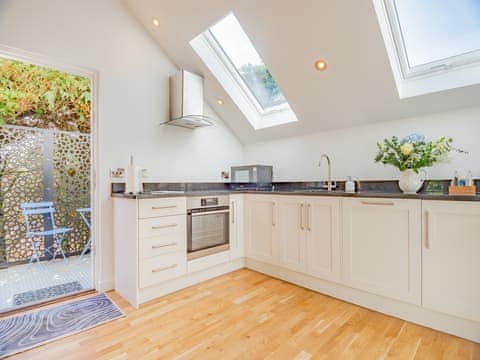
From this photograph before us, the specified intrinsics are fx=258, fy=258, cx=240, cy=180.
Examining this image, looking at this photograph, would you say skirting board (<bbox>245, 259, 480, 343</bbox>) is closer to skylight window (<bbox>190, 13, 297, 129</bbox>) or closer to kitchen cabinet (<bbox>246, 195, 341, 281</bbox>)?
kitchen cabinet (<bbox>246, 195, 341, 281</bbox>)

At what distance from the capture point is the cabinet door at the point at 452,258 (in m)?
1.59

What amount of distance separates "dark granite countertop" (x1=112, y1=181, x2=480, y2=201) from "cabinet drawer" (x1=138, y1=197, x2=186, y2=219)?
0.04 meters

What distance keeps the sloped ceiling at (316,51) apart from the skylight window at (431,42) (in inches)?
4.0

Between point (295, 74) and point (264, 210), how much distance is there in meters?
1.42

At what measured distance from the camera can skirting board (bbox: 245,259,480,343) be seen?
1644 mm

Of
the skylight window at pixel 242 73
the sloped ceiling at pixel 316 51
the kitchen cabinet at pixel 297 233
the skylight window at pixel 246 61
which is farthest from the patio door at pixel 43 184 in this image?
the kitchen cabinet at pixel 297 233

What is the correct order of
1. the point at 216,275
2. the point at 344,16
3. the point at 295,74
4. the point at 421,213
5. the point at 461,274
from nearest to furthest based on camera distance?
the point at 461,274 → the point at 421,213 → the point at 344,16 → the point at 295,74 → the point at 216,275

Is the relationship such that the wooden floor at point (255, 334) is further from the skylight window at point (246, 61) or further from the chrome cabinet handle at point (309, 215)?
the skylight window at point (246, 61)

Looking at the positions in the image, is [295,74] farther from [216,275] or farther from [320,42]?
[216,275]

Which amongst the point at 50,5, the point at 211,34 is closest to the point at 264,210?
the point at 211,34

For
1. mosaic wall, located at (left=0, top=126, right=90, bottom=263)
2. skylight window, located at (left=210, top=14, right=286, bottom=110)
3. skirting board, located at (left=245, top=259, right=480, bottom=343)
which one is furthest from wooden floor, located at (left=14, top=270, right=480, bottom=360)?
skylight window, located at (left=210, top=14, right=286, bottom=110)

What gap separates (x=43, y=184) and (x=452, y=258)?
3.87 m

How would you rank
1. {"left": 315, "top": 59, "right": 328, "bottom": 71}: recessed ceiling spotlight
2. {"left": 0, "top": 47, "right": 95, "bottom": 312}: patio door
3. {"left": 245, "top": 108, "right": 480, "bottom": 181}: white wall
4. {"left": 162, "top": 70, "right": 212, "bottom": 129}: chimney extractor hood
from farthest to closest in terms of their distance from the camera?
1. {"left": 162, "top": 70, "right": 212, "bottom": 129}: chimney extractor hood
2. {"left": 0, "top": 47, "right": 95, "bottom": 312}: patio door
3. {"left": 315, "top": 59, "right": 328, "bottom": 71}: recessed ceiling spotlight
4. {"left": 245, "top": 108, "right": 480, "bottom": 181}: white wall

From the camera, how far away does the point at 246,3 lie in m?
2.22
